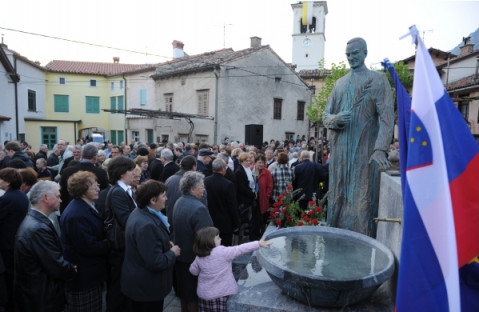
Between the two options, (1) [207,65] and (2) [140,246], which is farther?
(1) [207,65]

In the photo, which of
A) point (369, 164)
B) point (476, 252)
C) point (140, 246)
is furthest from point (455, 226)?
point (140, 246)

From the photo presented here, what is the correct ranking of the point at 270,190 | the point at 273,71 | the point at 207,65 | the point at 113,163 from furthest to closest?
the point at 273,71
the point at 207,65
the point at 270,190
the point at 113,163

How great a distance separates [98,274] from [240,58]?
1831cm

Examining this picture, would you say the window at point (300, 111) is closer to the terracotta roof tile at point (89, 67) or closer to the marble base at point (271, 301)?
the terracotta roof tile at point (89, 67)

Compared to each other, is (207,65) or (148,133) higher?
(207,65)

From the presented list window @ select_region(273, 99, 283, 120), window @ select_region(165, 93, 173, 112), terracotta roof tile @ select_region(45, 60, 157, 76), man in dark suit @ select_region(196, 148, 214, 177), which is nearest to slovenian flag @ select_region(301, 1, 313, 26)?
terracotta roof tile @ select_region(45, 60, 157, 76)

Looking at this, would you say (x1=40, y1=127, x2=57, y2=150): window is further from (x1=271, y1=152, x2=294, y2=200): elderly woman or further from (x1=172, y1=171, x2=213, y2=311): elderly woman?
(x1=172, y1=171, x2=213, y2=311): elderly woman

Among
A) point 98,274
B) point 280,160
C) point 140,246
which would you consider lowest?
point 98,274

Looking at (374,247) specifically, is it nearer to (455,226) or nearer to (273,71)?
(455,226)

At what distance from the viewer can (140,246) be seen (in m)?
2.70

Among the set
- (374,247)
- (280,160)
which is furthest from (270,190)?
(374,247)

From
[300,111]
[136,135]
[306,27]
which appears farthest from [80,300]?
[306,27]

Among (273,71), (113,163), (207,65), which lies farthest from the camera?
(273,71)

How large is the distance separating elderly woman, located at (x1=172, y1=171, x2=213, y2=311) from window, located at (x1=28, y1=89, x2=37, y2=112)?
26822 millimetres
